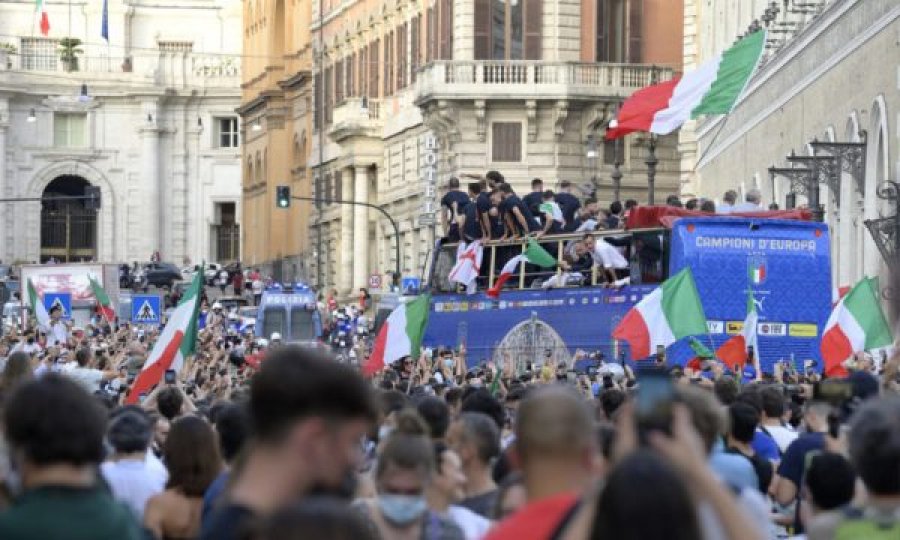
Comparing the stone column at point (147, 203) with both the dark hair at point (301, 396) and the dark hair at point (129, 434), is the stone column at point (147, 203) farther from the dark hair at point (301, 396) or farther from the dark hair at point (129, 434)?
the dark hair at point (301, 396)

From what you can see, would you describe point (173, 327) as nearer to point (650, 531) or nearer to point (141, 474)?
point (141, 474)

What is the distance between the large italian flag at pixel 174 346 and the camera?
768 inches

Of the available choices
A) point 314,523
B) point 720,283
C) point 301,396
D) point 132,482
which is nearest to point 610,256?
point 720,283

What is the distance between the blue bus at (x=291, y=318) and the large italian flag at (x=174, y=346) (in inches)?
1446

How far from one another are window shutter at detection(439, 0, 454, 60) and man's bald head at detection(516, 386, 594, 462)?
55.5m

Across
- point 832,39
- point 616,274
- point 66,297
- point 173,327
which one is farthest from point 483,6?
point 173,327

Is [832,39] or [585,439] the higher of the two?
[832,39]

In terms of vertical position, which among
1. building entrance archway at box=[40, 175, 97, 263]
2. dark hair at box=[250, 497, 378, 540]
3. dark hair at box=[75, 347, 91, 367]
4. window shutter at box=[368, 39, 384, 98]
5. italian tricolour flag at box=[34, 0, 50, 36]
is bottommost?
dark hair at box=[75, 347, 91, 367]

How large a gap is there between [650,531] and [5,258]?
104616mm

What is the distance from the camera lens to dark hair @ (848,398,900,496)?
7.98 metres

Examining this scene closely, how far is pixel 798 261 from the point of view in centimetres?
3055

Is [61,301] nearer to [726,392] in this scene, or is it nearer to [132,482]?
[726,392]

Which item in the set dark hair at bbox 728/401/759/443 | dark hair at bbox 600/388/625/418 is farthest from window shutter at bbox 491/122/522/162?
dark hair at bbox 728/401/759/443

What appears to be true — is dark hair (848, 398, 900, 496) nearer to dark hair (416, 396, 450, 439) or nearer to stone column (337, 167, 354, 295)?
dark hair (416, 396, 450, 439)
